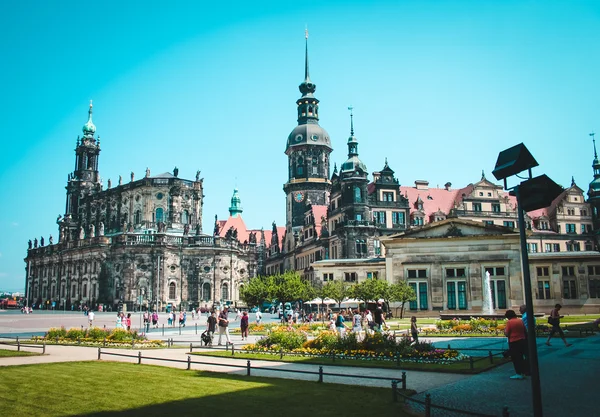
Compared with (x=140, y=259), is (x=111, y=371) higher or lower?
lower

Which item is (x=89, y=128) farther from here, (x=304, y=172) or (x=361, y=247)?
(x=361, y=247)

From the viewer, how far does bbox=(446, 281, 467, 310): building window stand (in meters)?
46.9

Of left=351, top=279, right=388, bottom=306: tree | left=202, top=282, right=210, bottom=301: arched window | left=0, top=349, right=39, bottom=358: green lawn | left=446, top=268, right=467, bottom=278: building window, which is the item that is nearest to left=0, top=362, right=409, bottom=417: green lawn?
left=0, top=349, right=39, bottom=358: green lawn

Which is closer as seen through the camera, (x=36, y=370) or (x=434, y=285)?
(x=36, y=370)

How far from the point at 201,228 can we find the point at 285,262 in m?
18.9

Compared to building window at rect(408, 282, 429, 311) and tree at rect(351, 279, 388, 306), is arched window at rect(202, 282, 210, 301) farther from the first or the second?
tree at rect(351, 279, 388, 306)

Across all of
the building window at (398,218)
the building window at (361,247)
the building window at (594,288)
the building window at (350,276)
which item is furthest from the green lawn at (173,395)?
the building window at (398,218)

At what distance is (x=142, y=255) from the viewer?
80188 millimetres

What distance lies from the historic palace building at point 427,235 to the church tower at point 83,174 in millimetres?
40173

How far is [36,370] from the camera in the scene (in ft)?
54.7

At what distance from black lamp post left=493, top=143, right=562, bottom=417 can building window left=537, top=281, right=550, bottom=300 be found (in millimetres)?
43737

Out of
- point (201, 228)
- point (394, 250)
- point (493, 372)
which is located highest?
point (201, 228)

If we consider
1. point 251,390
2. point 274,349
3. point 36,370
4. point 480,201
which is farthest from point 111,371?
point 480,201

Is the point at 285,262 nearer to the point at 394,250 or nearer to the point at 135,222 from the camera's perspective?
the point at 135,222
